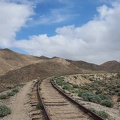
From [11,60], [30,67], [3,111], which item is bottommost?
[3,111]

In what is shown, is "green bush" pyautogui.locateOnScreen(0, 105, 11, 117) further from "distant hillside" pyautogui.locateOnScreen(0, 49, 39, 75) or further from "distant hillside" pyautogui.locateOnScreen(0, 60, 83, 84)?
"distant hillside" pyautogui.locateOnScreen(0, 49, 39, 75)

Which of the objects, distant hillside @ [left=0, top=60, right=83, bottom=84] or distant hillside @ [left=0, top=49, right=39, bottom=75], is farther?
distant hillside @ [left=0, top=49, right=39, bottom=75]

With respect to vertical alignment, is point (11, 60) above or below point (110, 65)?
above

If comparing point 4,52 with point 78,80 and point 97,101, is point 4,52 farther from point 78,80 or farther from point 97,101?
point 97,101

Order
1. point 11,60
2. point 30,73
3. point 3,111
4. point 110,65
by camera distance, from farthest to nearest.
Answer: point 110,65, point 11,60, point 30,73, point 3,111

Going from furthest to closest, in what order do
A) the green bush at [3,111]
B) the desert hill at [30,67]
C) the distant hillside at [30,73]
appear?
1. the desert hill at [30,67]
2. the distant hillside at [30,73]
3. the green bush at [3,111]

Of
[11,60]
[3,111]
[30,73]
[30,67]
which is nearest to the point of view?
[3,111]

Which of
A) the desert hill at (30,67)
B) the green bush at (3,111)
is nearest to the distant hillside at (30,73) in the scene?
the desert hill at (30,67)

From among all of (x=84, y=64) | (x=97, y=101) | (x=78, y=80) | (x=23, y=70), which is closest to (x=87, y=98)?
(x=97, y=101)

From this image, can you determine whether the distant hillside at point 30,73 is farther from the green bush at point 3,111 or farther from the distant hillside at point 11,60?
the green bush at point 3,111

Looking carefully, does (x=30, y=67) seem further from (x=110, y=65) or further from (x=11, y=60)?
(x=110, y=65)

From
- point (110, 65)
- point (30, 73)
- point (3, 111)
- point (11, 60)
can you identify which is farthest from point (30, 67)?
point (110, 65)

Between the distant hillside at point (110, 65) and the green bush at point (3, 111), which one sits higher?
the distant hillside at point (110, 65)

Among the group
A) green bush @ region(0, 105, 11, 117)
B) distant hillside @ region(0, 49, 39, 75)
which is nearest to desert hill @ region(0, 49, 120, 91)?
distant hillside @ region(0, 49, 39, 75)
